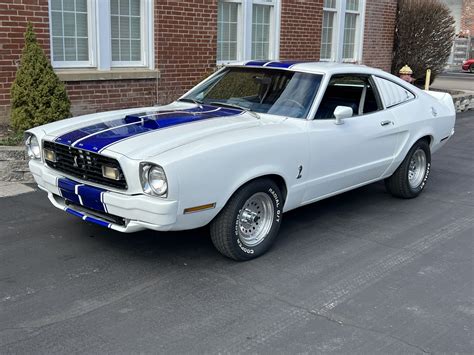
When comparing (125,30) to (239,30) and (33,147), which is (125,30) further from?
(33,147)

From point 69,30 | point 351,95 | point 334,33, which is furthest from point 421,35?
point 351,95

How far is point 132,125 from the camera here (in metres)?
4.71

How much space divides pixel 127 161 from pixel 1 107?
498 cm

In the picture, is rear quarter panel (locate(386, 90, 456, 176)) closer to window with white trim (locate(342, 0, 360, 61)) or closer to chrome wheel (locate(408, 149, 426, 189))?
chrome wheel (locate(408, 149, 426, 189))

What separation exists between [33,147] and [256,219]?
→ 79.8 inches

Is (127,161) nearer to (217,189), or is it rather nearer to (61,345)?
(217,189)

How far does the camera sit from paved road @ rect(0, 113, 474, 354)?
3.45 metres

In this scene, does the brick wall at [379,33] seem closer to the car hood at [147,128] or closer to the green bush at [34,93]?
the green bush at [34,93]

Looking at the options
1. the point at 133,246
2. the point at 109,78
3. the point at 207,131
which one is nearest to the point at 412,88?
the point at 207,131

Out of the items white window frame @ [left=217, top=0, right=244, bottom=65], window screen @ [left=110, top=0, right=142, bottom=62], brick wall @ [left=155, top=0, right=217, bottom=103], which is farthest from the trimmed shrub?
window screen @ [left=110, top=0, right=142, bottom=62]

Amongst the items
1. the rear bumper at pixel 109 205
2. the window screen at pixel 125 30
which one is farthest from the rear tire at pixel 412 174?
the window screen at pixel 125 30

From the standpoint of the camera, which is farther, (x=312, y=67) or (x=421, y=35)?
(x=421, y=35)

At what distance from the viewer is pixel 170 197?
395 cm

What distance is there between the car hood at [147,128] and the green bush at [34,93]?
2.53 metres
